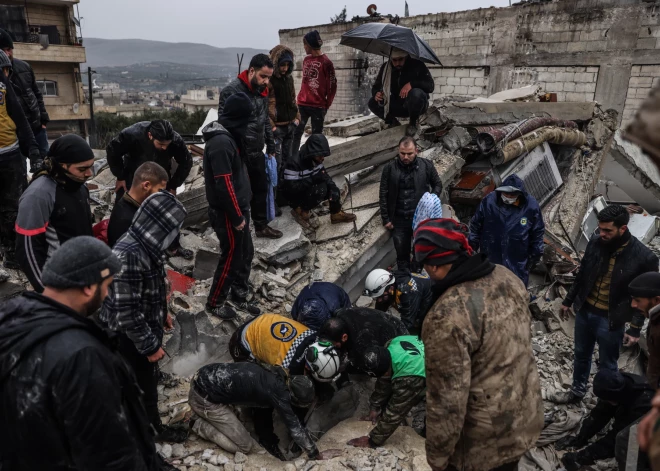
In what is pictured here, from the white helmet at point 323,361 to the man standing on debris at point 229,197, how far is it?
109 cm

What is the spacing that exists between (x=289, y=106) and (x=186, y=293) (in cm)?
243

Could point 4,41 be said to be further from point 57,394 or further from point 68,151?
point 57,394

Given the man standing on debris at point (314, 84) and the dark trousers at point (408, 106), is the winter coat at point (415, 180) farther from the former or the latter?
the dark trousers at point (408, 106)

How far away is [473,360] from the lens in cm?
208

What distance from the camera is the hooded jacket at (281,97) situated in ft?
17.4

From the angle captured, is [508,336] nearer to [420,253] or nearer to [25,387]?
[420,253]

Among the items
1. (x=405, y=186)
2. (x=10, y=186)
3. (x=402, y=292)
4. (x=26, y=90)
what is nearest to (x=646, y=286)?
(x=402, y=292)

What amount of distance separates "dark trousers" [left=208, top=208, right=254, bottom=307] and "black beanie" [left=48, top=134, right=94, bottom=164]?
1.28 m

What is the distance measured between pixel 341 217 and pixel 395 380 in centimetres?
251

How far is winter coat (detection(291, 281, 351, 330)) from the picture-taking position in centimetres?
398

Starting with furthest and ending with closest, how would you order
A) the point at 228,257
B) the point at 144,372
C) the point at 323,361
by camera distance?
1. the point at 228,257
2. the point at 323,361
3. the point at 144,372

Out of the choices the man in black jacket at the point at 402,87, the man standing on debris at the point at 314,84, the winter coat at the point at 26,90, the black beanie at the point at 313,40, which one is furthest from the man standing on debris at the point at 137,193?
the man in black jacket at the point at 402,87

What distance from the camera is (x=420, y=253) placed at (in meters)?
2.15

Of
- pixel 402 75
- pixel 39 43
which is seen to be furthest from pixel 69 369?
pixel 39 43
